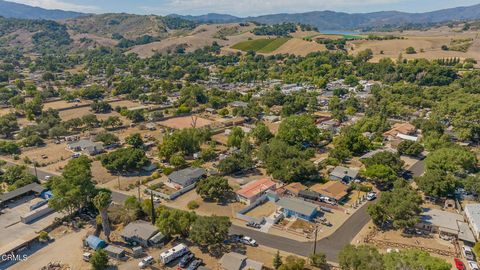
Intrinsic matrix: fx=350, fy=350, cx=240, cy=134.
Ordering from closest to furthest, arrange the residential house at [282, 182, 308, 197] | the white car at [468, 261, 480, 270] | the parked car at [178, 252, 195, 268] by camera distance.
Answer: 1. the white car at [468, 261, 480, 270]
2. the parked car at [178, 252, 195, 268]
3. the residential house at [282, 182, 308, 197]

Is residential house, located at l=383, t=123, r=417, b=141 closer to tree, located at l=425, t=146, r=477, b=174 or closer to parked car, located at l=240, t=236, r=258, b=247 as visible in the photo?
tree, located at l=425, t=146, r=477, b=174

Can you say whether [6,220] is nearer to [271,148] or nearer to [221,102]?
[271,148]

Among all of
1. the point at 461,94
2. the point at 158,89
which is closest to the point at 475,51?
the point at 461,94

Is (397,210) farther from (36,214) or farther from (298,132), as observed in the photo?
(36,214)

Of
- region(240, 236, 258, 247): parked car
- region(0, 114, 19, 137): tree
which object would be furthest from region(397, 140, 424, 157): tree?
region(0, 114, 19, 137): tree

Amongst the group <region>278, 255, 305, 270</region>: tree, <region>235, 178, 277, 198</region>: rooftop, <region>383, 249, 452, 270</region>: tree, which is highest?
<region>383, 249, 452, 270</region>: tree

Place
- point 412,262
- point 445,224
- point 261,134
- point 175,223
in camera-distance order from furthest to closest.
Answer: point 261,134
point 445,224
point 175,223
point 412,262

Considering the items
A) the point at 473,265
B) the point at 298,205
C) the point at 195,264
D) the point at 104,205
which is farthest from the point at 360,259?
the point at 104,205
